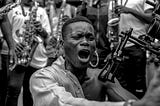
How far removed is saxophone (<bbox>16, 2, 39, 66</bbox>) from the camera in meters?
7.15

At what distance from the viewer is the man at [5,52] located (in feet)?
20.1

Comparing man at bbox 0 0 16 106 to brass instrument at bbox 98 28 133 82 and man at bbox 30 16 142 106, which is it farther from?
brass instrument at bbox 98 28 133 82

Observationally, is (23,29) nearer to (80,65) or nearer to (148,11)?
(148,11)

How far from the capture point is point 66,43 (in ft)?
11.6

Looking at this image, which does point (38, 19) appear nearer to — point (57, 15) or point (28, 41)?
point (28, 41)

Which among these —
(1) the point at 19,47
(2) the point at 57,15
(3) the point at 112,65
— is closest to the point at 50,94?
(3) the point at 112,65

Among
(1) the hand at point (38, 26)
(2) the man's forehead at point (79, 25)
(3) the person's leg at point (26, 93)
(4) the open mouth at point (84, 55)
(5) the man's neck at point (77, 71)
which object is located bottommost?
(3) the person's leg at point (26, 93)

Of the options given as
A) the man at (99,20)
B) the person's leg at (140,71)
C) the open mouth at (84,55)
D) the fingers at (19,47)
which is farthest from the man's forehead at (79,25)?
the fingers at (19,47)

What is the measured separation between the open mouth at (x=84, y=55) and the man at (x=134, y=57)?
2.47 m

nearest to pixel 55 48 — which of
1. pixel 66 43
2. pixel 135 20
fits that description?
pixel 135 20

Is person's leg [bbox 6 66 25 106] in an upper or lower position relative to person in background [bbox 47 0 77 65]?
lower

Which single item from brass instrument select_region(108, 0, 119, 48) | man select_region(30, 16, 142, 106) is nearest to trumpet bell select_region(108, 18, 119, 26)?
brass instrument select_region(108, 0, 119, 48)

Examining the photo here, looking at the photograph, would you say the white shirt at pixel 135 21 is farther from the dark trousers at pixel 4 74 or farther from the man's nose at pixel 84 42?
the man's nose at pixel 84 42

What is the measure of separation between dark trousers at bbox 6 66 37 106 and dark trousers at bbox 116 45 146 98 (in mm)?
1663
